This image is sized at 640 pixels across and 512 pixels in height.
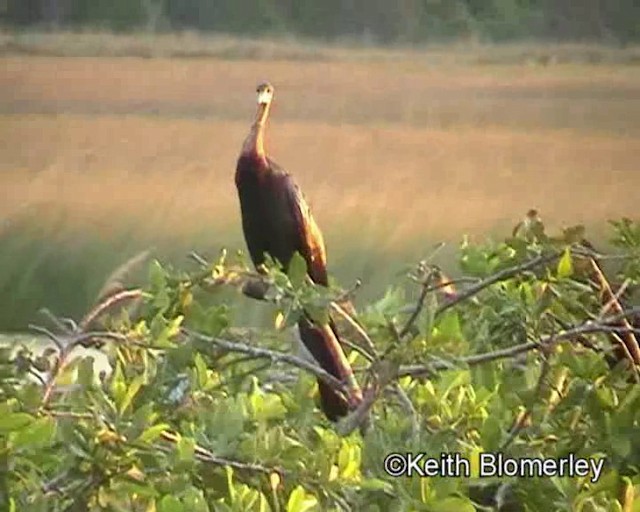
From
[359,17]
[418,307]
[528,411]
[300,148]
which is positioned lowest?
[528,411]

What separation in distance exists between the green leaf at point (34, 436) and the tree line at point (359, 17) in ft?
1.94

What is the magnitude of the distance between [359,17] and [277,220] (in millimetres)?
317

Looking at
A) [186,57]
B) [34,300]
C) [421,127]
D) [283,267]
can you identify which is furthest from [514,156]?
[34,300]

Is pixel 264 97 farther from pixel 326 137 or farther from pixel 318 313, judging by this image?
pixel 318 313

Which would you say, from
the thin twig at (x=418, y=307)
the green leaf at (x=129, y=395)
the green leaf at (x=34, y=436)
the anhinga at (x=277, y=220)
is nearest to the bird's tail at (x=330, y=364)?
the anhinga at (x=277, y=220)

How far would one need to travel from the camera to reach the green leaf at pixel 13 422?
56.1 inches

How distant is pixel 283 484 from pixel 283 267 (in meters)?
0.33

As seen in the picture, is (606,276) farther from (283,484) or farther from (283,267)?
(283,484)

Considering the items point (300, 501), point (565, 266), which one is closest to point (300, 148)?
point (565, 266)

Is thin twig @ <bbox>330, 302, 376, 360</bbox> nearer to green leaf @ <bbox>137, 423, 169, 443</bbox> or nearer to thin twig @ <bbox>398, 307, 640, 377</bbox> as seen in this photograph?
thin twig @ <bbox>398, 307, 640, 377</bbox>

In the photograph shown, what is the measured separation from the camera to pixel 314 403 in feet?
5.32

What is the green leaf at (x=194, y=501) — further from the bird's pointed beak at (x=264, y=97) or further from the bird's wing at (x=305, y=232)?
the bird's pointed beak at (x=264, y=97)

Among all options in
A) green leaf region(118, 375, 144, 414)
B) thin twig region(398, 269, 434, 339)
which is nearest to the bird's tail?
thin twig region(398, 269, 434, 339)

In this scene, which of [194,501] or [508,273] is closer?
[194,501]
